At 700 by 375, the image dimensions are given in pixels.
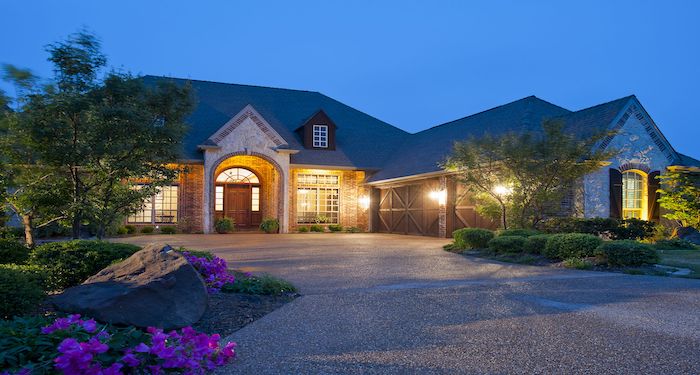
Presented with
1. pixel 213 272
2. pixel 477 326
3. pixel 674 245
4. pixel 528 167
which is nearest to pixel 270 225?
pixel 528 167

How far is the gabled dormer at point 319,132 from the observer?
24.6 metres

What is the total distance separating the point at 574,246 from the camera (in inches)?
416

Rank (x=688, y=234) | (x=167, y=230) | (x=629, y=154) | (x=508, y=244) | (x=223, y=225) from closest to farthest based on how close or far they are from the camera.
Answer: (x=508, y=244), (x=688, y=234), (x=629, y=154), (x=167, y=230), (x=223, y=225)

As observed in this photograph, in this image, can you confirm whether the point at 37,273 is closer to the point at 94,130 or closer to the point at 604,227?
the point at 94,130

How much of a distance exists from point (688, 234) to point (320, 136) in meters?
15.6

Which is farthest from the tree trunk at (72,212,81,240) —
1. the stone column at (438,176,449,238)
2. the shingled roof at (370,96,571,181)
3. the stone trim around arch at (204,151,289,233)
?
the stone column at (438,176,449,238)

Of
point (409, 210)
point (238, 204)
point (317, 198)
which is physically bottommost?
point (409, 210)

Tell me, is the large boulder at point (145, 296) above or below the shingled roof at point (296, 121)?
below

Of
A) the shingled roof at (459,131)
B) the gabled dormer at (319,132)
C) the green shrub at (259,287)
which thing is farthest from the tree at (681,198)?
the green shrub at (259,287)

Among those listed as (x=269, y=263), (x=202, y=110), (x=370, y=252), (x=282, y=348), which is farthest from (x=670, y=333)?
(x=202, y=110)

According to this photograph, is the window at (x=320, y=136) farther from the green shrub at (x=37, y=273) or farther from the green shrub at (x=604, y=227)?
the green shrub at (x=37, y=273)

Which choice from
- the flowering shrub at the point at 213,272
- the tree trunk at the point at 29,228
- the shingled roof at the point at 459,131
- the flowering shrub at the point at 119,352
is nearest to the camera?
the flowering shrub at the point at 119,352

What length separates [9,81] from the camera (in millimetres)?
8141

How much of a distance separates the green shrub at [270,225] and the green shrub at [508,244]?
12.8 m
